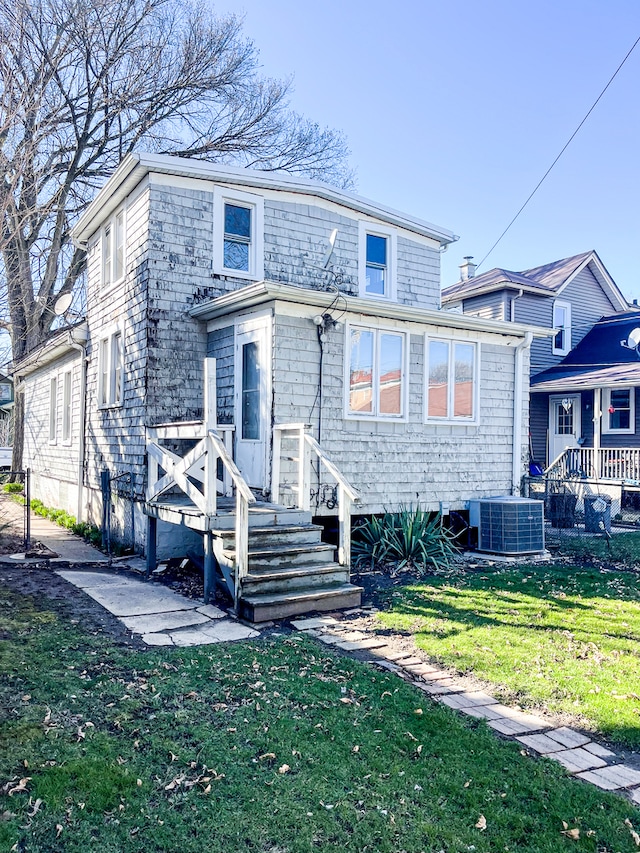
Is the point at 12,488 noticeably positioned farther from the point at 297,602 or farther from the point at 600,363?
the point at 600,363

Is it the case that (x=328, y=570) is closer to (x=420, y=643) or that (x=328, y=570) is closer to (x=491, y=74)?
(x=420, y=643)

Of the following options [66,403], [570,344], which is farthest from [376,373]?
[570,344]

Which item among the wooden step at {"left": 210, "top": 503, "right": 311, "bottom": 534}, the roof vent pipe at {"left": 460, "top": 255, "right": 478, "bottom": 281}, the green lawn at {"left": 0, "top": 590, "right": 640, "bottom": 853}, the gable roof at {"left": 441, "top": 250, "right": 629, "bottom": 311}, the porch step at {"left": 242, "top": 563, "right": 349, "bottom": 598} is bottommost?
the green lawn at {"left": 0, "top": 590, "right": 640, "bottom": 853}

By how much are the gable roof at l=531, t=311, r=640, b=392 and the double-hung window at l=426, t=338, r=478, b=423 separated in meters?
8.30

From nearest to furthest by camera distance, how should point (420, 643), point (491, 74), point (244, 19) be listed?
point (420, 643), point (491, 74), point (244, 19)

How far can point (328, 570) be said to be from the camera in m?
7.13

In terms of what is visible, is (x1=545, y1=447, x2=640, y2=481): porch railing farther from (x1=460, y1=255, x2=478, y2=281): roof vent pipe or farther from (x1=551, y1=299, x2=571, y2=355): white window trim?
(x1=460, y1=255, x2=478, y2=281): roof vent pipe

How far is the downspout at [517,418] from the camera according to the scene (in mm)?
11586

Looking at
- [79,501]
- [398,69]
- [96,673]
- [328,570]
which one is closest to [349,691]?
[96,673]

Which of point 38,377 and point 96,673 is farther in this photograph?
point 38,377

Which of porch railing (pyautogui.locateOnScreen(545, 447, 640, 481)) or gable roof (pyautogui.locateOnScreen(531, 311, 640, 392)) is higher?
gable roof (pyautogui.locateOnScreen(531, 311, 640, 392))

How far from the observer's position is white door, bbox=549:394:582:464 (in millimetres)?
20156

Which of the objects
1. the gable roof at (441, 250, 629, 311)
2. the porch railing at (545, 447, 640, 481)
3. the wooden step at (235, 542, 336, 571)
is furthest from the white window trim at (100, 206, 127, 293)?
the gable roof at (441, 250, 629, 311)

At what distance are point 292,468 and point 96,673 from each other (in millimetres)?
4659
